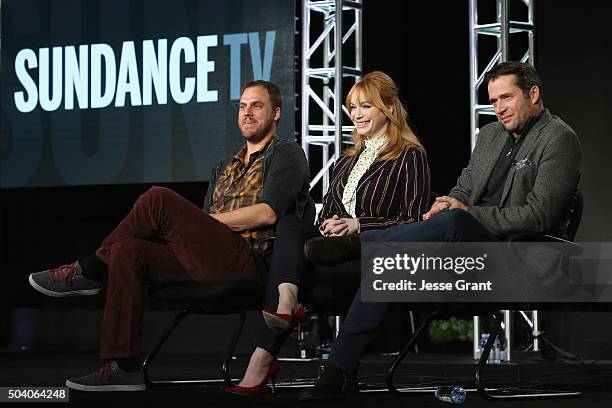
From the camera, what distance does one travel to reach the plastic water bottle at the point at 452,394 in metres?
2.97

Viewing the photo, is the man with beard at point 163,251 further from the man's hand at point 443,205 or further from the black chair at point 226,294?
the man's hand at point 443,205

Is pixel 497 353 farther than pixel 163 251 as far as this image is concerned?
Yes

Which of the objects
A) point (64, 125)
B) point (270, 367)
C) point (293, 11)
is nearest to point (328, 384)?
point (270, 367)

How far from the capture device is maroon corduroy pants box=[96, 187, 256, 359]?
10.8 ft

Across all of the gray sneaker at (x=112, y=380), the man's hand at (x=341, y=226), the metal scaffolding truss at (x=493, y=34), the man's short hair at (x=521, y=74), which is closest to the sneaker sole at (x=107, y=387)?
the gray sneaker at (x=112, y=380)

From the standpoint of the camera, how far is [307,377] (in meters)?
4.39

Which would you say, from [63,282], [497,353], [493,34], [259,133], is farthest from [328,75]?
[63,282]

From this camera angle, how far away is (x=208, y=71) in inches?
258

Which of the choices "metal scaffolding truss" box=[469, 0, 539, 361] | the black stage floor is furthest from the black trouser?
"metal scaffolding truss" box=[469, 0, 539, 361]

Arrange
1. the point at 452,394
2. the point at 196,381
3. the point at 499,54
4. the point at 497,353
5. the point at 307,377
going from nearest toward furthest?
the point at 452,394
the point at 196,381
the point at 307,377
the point at 497,353
the point at 499,54

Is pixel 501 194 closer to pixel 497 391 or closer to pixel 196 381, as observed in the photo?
pixel 497 391

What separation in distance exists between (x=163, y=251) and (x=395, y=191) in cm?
82

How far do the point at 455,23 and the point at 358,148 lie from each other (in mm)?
3282

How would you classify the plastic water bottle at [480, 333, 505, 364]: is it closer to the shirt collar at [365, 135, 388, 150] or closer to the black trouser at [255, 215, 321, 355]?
the shirt collar at [365, 135, 388, 150]
